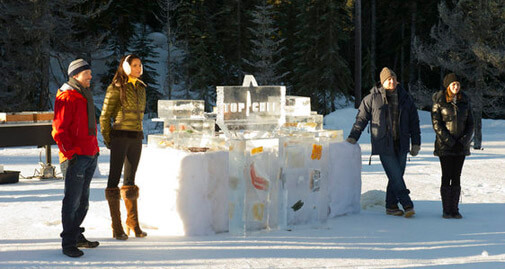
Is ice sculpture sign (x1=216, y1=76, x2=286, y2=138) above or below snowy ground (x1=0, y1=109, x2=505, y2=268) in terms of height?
above

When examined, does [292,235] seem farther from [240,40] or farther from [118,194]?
[240,40]

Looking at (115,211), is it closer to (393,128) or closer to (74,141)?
(74,141)

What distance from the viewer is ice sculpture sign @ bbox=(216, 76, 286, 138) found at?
17.7ft

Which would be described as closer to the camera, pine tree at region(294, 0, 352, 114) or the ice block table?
the ice block table

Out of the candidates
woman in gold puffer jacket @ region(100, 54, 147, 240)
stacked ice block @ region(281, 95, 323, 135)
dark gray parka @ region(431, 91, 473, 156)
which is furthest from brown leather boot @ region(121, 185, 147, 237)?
dark gray parka @ region(431, 91, 473, 156)

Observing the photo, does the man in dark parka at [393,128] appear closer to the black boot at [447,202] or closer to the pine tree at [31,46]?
the black boot at [447,202]

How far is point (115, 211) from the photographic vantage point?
5.29 m

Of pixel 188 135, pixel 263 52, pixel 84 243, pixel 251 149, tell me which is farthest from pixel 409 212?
pixel 263 52

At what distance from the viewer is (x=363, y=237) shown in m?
5.55

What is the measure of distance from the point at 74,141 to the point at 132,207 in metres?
0.99

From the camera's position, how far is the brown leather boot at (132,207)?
529 cm

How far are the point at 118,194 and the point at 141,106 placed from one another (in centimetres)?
84

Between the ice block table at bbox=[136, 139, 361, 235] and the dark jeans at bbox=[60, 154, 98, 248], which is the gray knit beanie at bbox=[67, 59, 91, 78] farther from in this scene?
the ice block table at bbox=[136, 139, 361, 235]

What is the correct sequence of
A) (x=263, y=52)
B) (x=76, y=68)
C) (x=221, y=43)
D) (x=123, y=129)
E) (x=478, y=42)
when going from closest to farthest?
(x=76, y=68) → (x=123, y=129) → (x=478, y=42) → (x=263, y=52) → (x=221, y=43)
